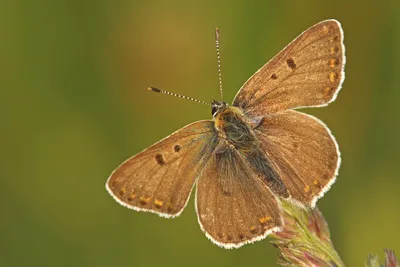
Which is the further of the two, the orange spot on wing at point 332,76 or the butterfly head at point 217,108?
the butterfly head at point 217,108

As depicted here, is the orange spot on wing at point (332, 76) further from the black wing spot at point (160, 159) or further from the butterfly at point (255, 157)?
the black wing spot at point (160, 159)

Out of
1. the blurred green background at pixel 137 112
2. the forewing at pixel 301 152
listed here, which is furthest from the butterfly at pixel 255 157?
the blurred green background at pixel 137 112

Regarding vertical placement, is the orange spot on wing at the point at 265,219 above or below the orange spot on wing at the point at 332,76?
below

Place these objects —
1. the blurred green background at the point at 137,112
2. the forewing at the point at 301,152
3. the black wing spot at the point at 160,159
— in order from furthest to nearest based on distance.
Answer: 1. the blurred green background at the point at 137,112
2. the black wing spot at the point at 160,159
3. the forewing at the point at 301,152

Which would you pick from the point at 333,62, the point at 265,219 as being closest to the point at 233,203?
the point at 265,219

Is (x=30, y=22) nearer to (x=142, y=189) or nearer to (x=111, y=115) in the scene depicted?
(x=111, y=115)

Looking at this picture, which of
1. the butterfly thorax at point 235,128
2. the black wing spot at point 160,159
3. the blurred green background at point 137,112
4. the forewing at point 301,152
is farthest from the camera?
the blurred green background at point 137,112

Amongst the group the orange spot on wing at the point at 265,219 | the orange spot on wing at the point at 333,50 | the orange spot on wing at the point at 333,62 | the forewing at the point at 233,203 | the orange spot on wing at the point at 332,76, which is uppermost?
the orange spot on wing at the point at 333,50

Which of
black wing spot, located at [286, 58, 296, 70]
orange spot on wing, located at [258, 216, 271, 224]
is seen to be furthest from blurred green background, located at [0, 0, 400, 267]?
black wing spot, located at [286, 58, 296, 70]
